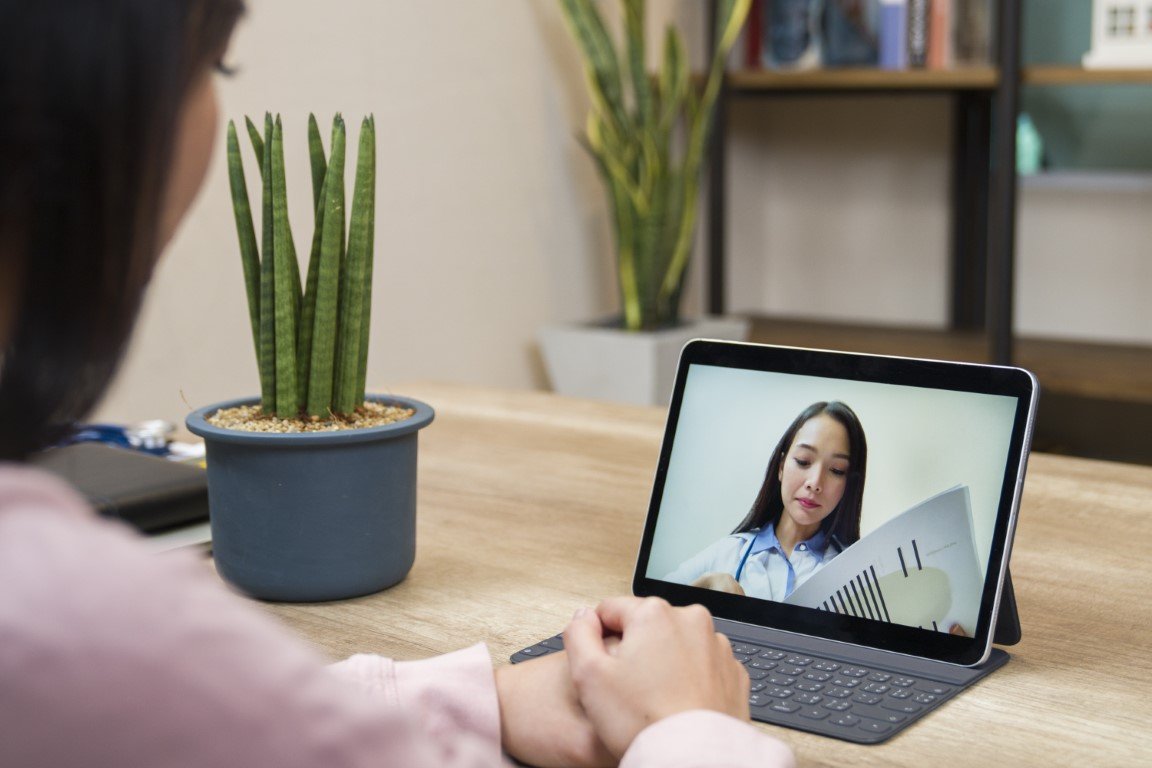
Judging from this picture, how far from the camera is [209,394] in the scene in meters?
2.58

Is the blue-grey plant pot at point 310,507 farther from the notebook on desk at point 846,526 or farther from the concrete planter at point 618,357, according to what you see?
the concrete planter at point 618,357

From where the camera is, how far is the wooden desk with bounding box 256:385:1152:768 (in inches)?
29.2

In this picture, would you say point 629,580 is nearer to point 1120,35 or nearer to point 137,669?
point 137,669

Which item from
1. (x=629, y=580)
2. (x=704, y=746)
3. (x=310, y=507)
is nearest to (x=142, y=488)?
(x=310, y=507)

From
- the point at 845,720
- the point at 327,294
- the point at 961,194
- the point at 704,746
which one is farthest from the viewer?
the point at 961,194

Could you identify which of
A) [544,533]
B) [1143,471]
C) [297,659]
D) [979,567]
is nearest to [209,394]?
[544,533]

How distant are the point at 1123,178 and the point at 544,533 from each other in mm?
2420

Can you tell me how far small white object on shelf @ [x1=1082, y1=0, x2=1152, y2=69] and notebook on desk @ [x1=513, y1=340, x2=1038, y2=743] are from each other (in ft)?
7.65

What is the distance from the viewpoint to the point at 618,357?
3078 millimetres

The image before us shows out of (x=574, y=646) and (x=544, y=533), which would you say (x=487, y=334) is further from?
(x=574, y=646)

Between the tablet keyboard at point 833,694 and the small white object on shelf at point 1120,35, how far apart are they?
8.14 ft

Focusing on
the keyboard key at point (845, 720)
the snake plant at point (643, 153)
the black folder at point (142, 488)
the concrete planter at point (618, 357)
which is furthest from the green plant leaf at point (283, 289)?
the snake plant at point (643, 153)

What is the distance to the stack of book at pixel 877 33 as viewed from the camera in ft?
10.3

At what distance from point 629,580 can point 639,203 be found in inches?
83.8
